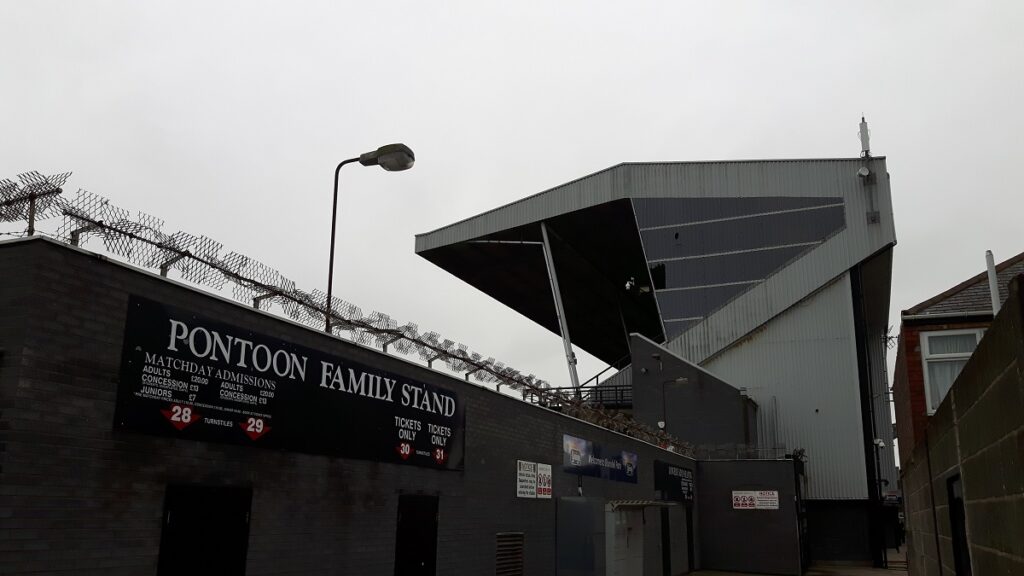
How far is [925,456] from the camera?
11.9m

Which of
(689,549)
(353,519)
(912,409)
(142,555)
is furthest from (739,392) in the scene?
(142,555)

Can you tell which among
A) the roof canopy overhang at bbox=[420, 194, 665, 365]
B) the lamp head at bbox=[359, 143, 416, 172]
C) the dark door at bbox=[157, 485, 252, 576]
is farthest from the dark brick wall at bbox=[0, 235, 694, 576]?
the roof canopy overhang at bbox=[420, 194, 665, 365]

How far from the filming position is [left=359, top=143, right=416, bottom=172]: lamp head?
1252cm

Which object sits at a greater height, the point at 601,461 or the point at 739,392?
the point at 739,392

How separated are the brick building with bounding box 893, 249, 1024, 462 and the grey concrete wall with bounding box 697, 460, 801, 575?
A: 16.2 m

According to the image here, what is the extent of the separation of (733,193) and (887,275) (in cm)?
1065

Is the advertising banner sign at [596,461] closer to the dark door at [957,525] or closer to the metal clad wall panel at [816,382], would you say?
the dark door at [957,525]

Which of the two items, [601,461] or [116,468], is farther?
[601,461]

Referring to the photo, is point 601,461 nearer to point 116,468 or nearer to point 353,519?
point 353,519

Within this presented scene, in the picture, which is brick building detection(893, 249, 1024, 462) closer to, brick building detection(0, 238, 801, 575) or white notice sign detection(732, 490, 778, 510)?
brick building detection(0, 238, 801, 575)

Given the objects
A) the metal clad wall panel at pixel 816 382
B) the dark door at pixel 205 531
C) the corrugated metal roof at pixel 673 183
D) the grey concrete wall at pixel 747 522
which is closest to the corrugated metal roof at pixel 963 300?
the dark door at pixel 205 531

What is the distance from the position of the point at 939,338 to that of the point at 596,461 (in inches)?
347

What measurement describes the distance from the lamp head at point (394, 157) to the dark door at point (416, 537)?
520 centimetres

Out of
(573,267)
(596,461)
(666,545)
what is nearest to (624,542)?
(596,461)
